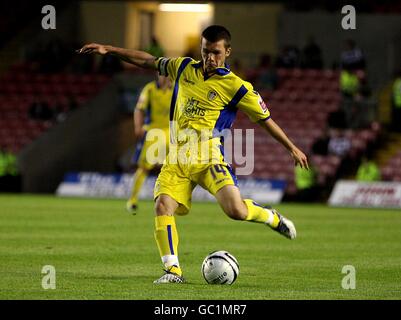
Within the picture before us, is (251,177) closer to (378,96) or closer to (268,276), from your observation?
(378,96)

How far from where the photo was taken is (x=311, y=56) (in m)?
30.7

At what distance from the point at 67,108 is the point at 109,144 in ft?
5.53

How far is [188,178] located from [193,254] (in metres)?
2.82

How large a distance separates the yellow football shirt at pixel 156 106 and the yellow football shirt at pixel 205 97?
9.20 metres

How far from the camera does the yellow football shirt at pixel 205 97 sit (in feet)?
33.2

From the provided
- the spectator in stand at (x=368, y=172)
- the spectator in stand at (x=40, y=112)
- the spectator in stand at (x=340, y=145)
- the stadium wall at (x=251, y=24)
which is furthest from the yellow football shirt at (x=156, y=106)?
the stadium wall at (x=251, y=24)

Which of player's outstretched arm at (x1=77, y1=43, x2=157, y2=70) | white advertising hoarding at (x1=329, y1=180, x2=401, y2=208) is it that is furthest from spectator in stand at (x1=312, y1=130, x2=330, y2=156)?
player's outstretched arm at (x1=77, y1=43, x2=157, y2=70)

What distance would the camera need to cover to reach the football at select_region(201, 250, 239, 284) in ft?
32.5

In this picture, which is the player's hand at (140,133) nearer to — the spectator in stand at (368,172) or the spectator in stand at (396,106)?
the spectator in stand at (368,172)

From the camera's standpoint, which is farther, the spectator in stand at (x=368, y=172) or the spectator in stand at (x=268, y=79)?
the spectator in stand at (x=268, y=79)

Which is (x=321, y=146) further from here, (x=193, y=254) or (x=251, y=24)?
(x=193, y=254)

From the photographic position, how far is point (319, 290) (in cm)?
959
